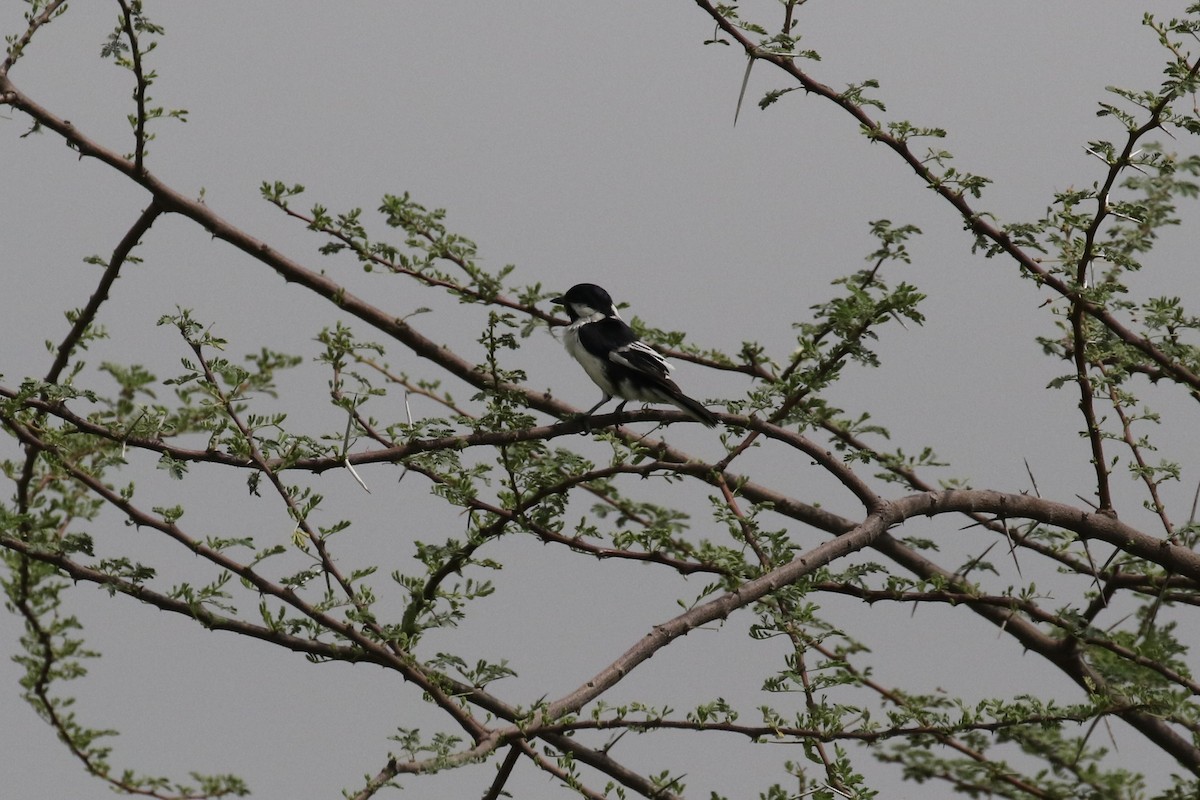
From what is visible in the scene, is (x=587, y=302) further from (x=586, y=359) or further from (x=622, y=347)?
(x=622, y=347)

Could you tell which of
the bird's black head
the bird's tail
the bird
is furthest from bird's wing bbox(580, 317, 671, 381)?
the bird's black head

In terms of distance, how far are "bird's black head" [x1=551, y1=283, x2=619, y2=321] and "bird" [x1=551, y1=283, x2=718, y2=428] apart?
0.10 metres

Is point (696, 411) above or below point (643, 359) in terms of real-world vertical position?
below

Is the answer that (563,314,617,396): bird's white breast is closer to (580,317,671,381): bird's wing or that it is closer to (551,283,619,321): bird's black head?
(580,317,671,381): bird's wing

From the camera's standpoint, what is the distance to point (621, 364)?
571 centimetres

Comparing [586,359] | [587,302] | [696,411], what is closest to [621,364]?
[586,359]

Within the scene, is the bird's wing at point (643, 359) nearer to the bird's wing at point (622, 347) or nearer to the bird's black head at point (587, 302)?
the bird's wing at point (622, 347)

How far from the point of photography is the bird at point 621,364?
5375mm

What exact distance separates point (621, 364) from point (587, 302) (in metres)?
1.10

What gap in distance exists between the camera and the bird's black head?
671cm

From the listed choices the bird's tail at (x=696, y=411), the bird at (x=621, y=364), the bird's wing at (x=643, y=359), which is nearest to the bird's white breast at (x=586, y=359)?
the bird at (x=621, y=364)

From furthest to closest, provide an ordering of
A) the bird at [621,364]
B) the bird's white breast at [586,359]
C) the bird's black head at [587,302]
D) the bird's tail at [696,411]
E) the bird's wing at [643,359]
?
the bird's black head at [587,302]
the bird's white breast at [586,359]
the bird's wing at [643,359]
the bird at [621,364]
the bird's tail at [696,411]

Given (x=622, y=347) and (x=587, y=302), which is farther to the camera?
(x=587, y=302)

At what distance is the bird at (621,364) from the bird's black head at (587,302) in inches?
3.9
